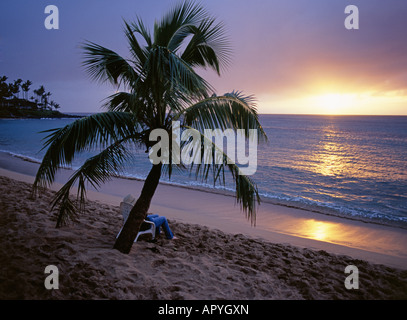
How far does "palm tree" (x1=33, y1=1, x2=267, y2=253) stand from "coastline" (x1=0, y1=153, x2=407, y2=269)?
3957mm

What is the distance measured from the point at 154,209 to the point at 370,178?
53.6ft

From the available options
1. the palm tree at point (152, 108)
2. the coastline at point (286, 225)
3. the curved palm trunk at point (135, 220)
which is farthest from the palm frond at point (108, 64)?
the coastline at point (286, 225)

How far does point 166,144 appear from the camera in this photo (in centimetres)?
411

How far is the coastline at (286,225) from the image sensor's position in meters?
7.05

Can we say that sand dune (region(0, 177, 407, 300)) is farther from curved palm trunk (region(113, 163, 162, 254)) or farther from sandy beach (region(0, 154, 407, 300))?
curved palm trunk (region(113, 163, 162, 254))

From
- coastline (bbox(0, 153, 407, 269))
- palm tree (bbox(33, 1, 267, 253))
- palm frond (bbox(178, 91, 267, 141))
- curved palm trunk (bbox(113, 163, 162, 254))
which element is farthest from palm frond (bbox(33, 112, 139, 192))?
coastline (bbox(0, 153, 407, 269))

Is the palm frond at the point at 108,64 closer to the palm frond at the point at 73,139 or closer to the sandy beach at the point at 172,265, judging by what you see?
the palm frond at the point at 73,139

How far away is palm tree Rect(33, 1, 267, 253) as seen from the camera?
3546 mm

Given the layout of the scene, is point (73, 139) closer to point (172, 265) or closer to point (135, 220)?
point (135, 220)

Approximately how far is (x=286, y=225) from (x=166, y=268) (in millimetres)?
5569

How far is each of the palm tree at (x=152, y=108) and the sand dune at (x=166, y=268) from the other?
2.41ft

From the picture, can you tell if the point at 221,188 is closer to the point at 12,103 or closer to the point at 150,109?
the point at 150,109
